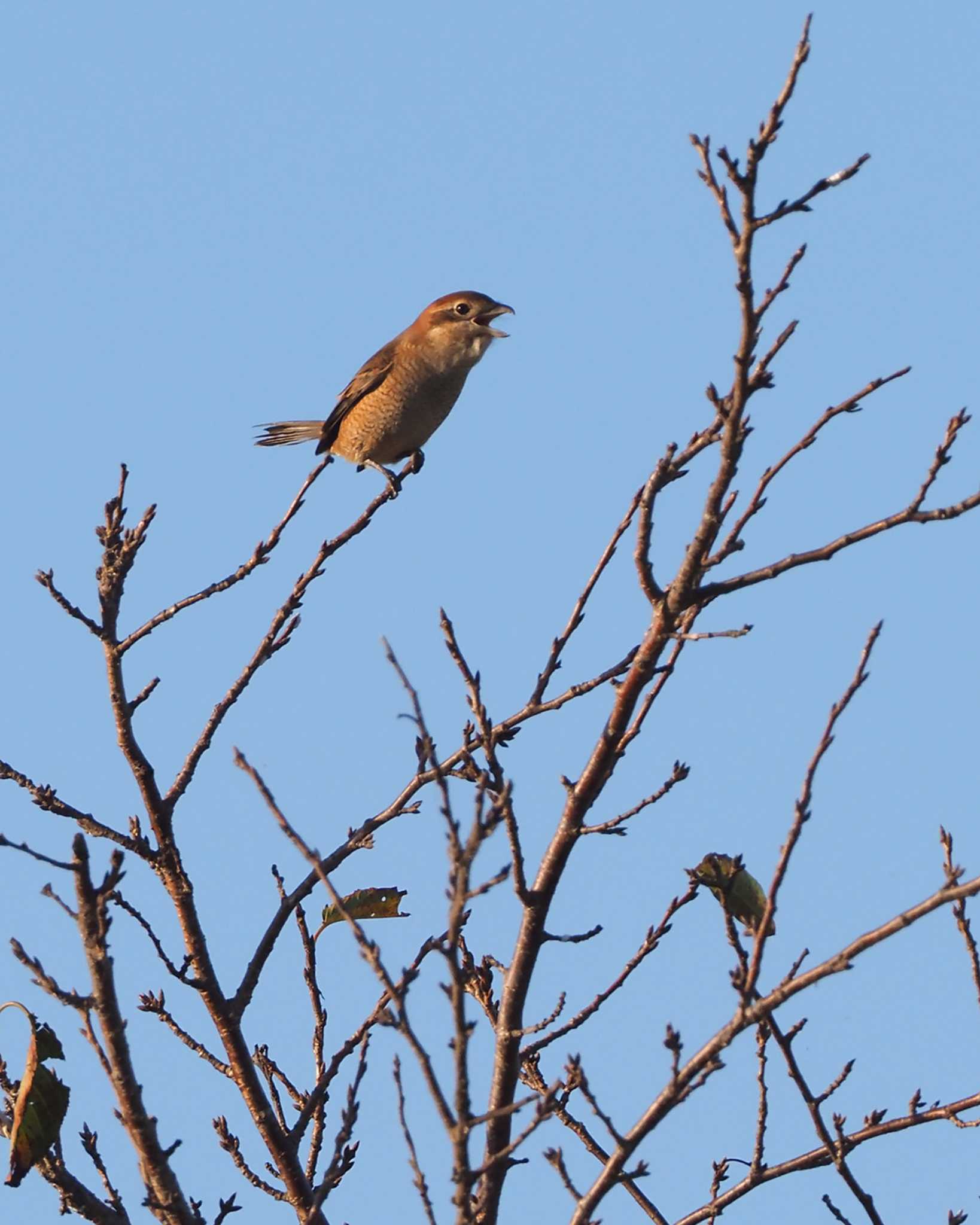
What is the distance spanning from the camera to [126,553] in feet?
12.3

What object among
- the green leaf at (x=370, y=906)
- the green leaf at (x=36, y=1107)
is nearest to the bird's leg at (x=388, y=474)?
the green leaf at (x=370, y=906)

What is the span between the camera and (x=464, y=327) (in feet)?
26.9

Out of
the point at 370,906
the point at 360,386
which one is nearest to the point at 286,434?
the point at 360,386

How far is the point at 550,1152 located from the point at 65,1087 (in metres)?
1.00

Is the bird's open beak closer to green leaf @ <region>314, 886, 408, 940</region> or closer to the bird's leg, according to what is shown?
the bird's leg

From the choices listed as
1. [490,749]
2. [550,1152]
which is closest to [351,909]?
[550,1152]

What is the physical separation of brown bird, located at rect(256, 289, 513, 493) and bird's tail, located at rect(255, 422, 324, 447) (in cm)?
84

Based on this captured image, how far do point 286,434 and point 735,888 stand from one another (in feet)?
21.6

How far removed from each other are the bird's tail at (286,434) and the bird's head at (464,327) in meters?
1.18

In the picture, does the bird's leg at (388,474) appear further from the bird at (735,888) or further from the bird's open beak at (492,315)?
the bird at (735,888)

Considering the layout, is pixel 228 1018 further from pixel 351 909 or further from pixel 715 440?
pixel 715 440

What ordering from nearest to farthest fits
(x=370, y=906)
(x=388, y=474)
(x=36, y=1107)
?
(x=36, y=1107) < (x=370, y=906) < (x=388, y=474)

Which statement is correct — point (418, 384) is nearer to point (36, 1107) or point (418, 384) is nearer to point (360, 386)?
point (360, 386)

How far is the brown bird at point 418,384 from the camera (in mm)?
8117
